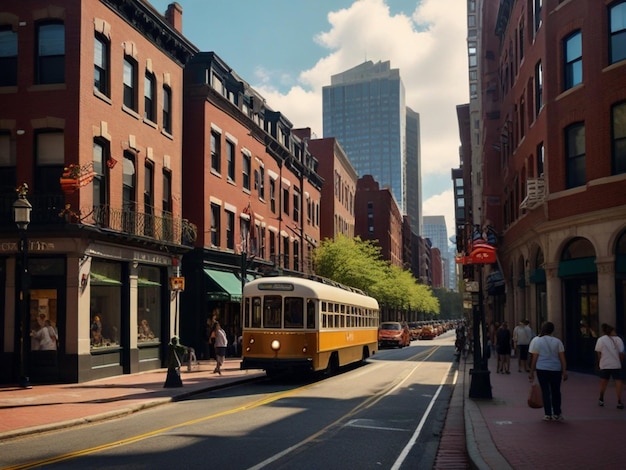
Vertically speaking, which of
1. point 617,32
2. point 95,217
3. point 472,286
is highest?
point 617,32

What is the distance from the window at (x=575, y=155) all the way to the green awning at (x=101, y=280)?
16.8m

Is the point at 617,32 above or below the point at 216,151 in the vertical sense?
above

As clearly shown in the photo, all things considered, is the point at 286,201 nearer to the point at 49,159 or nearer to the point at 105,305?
the point at 105,305

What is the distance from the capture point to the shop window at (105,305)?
79.6 feet

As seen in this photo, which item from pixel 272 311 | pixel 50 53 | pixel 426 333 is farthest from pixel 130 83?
pixel 426 333

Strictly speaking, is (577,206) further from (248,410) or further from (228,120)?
(228,120)

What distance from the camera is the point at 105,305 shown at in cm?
2514

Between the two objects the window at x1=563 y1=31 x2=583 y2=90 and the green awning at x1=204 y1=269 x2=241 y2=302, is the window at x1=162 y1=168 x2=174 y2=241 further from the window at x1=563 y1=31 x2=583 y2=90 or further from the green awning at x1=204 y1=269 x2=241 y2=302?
the window at x1=563 y1=31 x2=583 y2=90

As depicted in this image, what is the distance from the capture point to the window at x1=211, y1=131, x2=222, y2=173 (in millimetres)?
35250

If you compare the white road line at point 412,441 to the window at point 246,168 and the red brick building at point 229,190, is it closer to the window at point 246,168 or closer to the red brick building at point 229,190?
the red brick building at point 229,190

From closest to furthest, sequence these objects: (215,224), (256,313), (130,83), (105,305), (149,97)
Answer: (256,313) < (105,305) < (130,83) < (149,97) < (215,224)

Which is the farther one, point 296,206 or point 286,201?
point 296,206

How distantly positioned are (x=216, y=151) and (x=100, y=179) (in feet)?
36.9

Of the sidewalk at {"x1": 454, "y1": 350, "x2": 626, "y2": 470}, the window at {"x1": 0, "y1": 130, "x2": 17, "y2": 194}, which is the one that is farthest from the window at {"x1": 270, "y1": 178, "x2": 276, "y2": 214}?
the sidewalk at {"x1": 454, "y1": 350, "x2": 626, "y2": 470}
